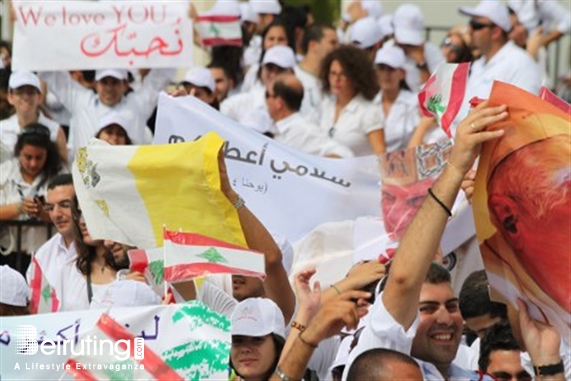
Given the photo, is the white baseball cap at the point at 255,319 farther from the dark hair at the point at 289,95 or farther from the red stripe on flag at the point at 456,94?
the dark hair at the point at 289,95

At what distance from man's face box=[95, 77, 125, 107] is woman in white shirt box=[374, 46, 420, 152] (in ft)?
6.44

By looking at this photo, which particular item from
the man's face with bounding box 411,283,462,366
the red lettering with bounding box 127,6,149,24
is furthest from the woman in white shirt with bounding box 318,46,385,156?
the man's face with bounding box 411,283,462,366

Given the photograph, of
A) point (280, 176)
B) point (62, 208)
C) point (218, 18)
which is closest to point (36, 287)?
point (62, 208)

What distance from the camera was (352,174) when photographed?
33.1 ft

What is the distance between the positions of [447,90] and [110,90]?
686 cm

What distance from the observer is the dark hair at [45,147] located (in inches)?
481

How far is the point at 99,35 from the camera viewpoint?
13.0m

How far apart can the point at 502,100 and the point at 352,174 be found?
3.54 metres

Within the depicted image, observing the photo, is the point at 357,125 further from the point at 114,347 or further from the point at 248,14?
the point at 114,347

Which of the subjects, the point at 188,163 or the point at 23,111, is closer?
the point at 188,163

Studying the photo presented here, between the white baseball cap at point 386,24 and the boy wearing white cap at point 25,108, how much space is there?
3.98 meters

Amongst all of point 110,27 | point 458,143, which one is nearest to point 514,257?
point 458,143

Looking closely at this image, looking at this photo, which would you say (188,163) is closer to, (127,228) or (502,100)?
(127,228)

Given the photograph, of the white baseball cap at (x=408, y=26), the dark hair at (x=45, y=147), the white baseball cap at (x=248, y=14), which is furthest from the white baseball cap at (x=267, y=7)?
the dark hair at (x=45, y=147)
